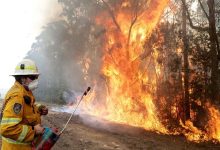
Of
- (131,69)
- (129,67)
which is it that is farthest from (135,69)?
(129,67)

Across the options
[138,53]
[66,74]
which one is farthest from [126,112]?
[66,74]

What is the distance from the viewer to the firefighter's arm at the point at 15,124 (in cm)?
433

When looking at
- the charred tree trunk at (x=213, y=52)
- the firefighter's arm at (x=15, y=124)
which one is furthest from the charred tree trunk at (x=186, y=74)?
the firefighter's arm at (x=15, y=124)

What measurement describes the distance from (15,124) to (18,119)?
0.08 metres

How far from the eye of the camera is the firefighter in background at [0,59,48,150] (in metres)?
4.34

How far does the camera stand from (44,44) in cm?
3059

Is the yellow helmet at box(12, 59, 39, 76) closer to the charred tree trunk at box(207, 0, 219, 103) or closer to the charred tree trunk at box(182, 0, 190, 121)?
the charred tree trunk at box(207, 0, 219, 103)

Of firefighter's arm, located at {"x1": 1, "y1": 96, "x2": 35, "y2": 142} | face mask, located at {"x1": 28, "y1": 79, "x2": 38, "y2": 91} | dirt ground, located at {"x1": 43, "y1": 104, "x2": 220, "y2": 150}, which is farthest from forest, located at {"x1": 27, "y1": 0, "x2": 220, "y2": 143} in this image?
firefighter's arm, located at {"x1": 1, "y1": 96, "x2": 35, "y2": 142}

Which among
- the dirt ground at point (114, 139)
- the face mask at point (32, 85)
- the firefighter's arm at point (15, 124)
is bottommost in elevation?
the dirt ground at point (114, 139)

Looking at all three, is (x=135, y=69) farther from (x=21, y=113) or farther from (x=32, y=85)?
(x=21, y=113)

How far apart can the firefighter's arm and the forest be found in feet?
30.9

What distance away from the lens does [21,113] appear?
445 cm

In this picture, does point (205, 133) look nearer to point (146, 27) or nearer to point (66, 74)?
Answer: point (146, 27)

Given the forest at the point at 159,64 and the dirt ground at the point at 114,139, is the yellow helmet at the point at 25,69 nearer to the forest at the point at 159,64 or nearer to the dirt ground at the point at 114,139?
the dirt ground at the point at 114,139
